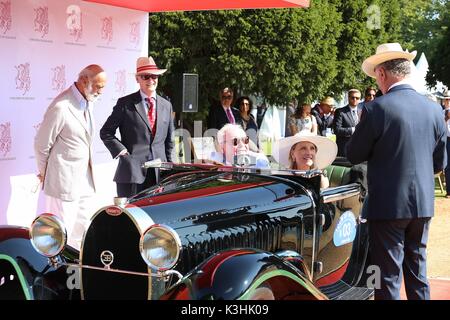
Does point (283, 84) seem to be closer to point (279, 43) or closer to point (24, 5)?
point (279, 43)

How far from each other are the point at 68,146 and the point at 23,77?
6.02 ft

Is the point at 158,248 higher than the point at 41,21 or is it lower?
lower

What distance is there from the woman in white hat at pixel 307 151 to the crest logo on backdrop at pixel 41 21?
12.1ft

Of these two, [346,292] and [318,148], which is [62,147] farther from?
[346,292]

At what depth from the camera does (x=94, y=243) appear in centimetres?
387

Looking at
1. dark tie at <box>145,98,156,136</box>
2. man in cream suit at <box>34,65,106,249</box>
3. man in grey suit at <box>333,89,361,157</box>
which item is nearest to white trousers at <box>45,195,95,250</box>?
man in cream suit at <box>34,65,106,249</box>

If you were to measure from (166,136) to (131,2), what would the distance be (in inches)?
117

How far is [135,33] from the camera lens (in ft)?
31.9

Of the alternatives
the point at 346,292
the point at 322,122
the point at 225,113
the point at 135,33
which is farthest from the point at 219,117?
the point at 346,292

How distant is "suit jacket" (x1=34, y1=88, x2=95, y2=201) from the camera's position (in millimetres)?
6090

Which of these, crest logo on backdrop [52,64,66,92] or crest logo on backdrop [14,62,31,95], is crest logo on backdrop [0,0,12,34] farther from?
crest logo on backdrop [52,64,66,92]

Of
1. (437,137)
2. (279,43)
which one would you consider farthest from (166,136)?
(279,43)

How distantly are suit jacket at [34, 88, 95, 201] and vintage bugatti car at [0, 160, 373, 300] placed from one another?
1449mm

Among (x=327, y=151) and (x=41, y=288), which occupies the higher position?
(x=327, y=151)
